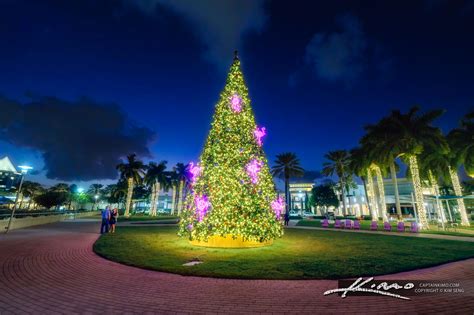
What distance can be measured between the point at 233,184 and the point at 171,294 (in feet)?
25.8

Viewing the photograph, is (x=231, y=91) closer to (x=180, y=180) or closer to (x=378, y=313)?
(x=378, y=313)

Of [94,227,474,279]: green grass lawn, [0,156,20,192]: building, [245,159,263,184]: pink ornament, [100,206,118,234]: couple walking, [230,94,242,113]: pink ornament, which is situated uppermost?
[0,156,20,192]: building

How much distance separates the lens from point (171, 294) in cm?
576

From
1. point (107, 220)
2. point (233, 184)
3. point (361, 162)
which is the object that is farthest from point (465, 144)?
point (107, 220)

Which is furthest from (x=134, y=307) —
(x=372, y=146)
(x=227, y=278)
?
(x=372, y=146)

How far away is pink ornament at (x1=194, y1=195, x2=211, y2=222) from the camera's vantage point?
1340 cm

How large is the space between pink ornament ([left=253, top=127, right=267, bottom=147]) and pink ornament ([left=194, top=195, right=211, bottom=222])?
495 cm

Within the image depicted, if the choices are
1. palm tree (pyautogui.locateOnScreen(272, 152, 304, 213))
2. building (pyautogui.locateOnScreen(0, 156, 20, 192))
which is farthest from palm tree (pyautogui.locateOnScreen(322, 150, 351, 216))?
building (pyautogui.locateOnScreen(0, 156, 20, 192))

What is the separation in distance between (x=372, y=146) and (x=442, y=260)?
27.9 metres

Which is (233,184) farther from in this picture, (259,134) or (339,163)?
(339,163)

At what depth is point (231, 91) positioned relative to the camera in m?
15.0

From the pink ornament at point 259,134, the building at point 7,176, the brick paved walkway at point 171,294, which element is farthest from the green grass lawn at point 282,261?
the building at point 7,176

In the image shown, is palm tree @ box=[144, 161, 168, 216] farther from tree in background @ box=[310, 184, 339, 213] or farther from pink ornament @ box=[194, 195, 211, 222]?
pink ornament @ box=[194, 195, 211, 222]

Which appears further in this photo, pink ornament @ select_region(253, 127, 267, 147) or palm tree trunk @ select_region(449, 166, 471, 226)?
palm tree trunk @ select_region(449, 166, 471, 226)
